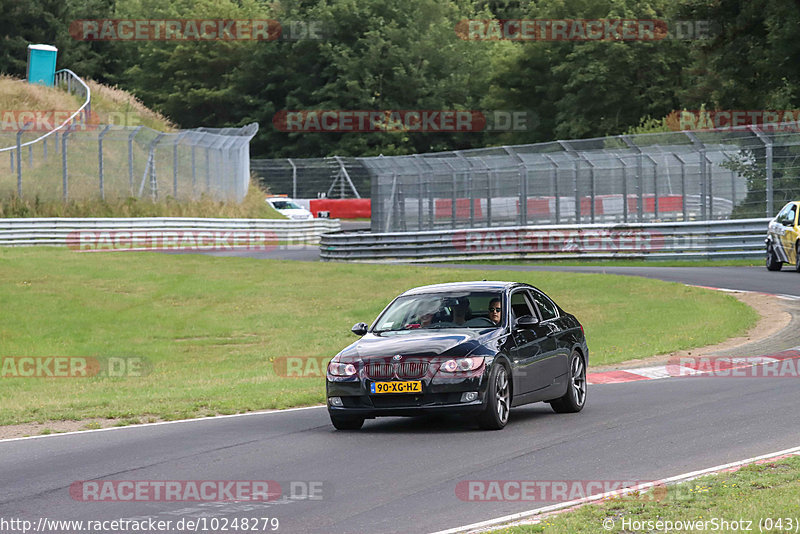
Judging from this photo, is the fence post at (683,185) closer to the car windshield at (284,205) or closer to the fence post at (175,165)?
the fence post at (175,165)

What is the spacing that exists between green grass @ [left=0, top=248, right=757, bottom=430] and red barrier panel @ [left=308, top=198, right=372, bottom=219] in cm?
3082

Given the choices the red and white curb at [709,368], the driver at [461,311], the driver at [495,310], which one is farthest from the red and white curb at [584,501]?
the red and white curb at [709,368]

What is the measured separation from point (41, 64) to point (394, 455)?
5413cm

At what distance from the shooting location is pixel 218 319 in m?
24.0

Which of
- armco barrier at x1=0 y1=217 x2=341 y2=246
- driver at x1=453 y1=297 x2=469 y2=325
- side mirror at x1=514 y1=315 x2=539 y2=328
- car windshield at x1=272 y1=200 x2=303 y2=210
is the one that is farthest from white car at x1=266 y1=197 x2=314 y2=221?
side mirror at x1=514 y1=315 x2=539 y2=328

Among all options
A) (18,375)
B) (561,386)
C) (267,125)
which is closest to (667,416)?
(561,386)

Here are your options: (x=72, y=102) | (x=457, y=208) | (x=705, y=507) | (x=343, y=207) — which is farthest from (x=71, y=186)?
(x=705, y=507)

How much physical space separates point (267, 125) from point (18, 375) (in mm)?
69072

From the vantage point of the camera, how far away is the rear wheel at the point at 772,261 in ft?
91.7

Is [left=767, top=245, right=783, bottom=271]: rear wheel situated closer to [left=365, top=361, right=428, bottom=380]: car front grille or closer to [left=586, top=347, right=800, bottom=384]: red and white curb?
[left=586, top=347, right=800, bottom=384]: red and white curb

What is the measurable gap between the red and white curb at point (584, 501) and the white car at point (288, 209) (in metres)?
46.8

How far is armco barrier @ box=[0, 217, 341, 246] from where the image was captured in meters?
39.9

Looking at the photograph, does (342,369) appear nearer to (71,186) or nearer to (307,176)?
(71,186)

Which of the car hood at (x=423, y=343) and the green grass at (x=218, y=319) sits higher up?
the car hood at (x=423, y=343)
